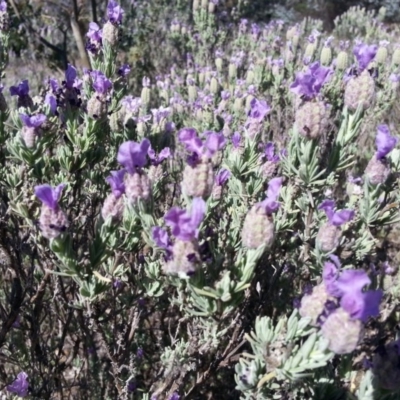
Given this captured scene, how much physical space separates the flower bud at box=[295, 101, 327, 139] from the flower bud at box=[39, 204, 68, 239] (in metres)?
0.76

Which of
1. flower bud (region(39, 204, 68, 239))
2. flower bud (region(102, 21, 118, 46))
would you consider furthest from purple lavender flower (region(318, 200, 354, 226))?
flower bud (region(102, 21, 118, 46))

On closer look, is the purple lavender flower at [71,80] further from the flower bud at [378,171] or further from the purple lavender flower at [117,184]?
the flower bud at [378,171]

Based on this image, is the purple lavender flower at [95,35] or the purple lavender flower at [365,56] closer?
the purple lavender flower at [365,56]

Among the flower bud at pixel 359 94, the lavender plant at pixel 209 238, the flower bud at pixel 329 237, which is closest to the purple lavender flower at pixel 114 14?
the lavender plant at pixel 209 238

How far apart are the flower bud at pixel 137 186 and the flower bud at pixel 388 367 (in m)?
0.74

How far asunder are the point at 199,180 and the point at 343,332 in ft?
1.68

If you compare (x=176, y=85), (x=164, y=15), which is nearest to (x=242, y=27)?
(x=176, y=85)

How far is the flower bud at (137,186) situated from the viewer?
132 cm

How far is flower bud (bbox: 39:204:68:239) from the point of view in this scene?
132 centimetres

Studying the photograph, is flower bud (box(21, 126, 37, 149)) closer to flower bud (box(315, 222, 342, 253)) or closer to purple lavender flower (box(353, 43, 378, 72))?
flower bud (box(315, 222, 342, 253))

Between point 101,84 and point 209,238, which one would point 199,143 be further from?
point 101,84

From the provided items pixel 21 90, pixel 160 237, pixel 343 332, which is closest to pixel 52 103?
pixel 21 90

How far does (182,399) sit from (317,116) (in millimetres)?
1100

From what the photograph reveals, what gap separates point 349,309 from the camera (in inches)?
42.2
